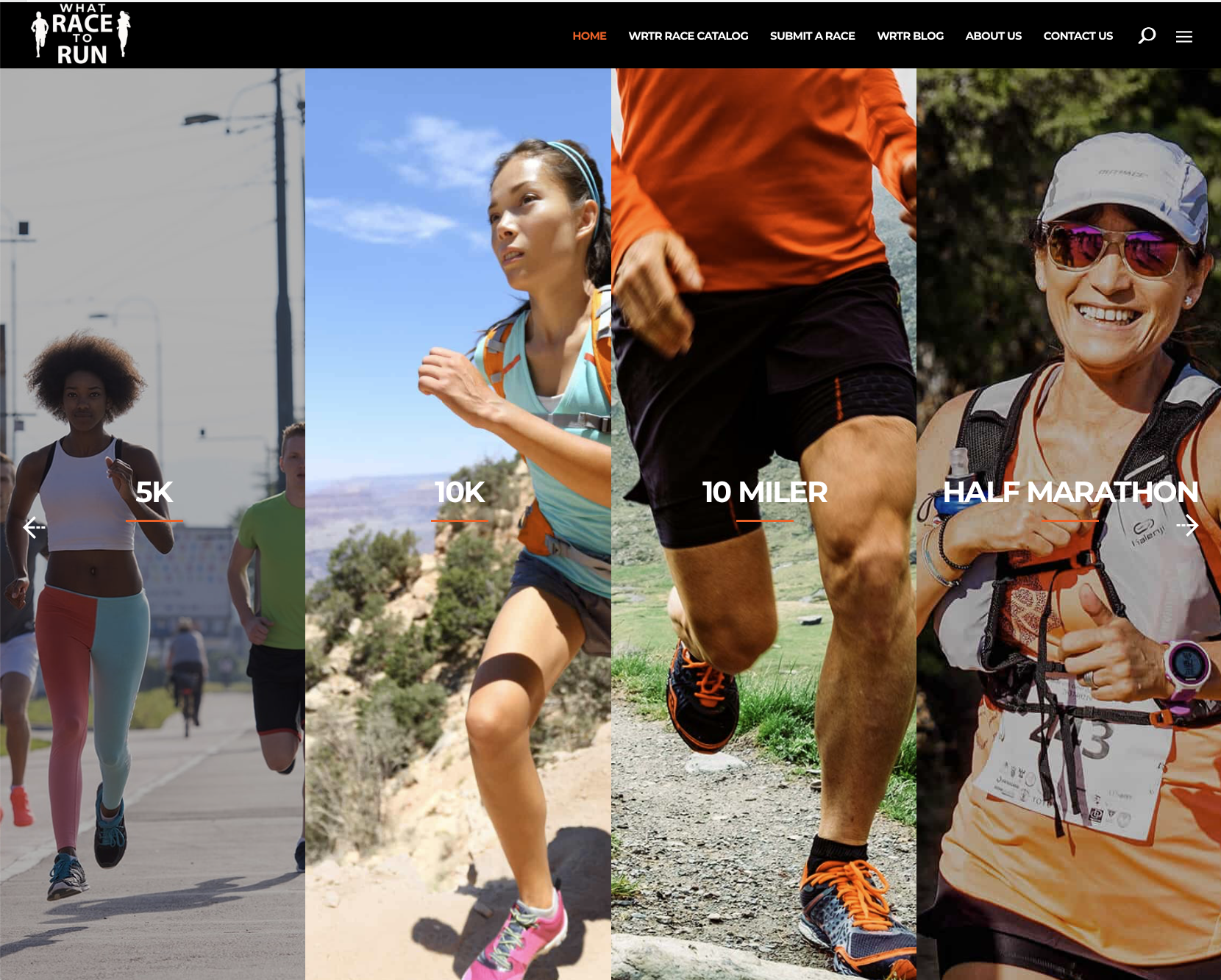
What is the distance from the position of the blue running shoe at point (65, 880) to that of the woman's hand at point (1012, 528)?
11.9 ft

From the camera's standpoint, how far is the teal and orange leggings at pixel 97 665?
4.19 meters

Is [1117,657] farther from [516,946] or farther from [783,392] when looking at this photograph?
[516,946]

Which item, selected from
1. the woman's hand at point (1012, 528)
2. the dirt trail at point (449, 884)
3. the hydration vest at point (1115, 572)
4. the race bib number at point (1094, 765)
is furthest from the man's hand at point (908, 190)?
the dirt trail at point (449, 884)

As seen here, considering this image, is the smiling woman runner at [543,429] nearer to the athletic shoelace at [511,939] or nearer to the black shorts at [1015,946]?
the athletic shoelace at [511,939]

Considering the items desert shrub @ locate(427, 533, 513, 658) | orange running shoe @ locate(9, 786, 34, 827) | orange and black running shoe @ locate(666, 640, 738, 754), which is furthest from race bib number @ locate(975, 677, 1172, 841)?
orange running shoe @ locate(9, 786, 34, 827)

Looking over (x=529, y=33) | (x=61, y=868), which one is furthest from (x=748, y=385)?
(x=61, y=868)

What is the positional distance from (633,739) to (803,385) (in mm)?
1502

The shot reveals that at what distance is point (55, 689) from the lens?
4199 mm

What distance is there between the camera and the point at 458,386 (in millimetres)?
4059

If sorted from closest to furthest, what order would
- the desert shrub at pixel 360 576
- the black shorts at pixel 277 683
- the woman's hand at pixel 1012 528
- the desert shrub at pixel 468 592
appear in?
the woman's hand at pixel 1012 528, the black shorts at pixel 277 683, the desert shrub at pixel 360 576, the desert shrub at pixel 468 592

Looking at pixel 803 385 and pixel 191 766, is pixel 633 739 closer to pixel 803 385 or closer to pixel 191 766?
pixel 803 385

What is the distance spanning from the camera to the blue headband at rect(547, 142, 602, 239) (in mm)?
4090

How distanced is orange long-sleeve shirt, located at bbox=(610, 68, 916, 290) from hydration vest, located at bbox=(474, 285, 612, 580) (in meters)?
0.23

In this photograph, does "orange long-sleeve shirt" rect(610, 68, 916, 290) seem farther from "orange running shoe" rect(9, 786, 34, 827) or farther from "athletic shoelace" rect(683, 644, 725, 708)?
"orange running shoe" rect(9, 786, 34, 827)
